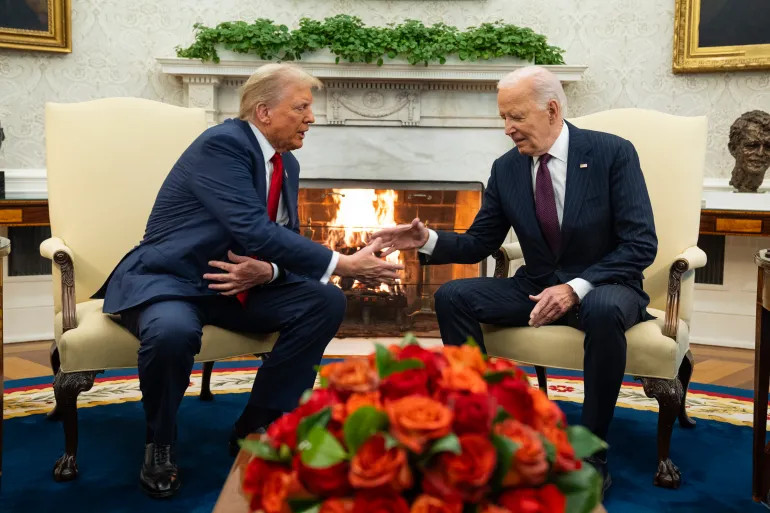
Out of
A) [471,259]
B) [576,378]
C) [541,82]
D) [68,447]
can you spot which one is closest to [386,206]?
[576,378]

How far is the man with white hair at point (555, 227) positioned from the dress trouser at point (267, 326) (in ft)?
1.18

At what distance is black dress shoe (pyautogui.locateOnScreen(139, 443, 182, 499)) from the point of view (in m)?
2.29

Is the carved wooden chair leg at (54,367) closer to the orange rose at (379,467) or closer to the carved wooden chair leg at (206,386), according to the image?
the carved wooden chair leg at (206,386)

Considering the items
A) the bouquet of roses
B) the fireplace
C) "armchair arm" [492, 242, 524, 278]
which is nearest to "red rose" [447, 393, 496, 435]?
the bouquet of roses

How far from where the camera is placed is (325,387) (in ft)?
3.70

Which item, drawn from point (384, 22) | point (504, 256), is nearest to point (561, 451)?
point (504, 256)

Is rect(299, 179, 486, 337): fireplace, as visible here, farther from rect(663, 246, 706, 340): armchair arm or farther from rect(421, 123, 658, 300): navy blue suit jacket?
rect(663, 246, 706, 340): armchair arm

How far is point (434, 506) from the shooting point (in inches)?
37.0

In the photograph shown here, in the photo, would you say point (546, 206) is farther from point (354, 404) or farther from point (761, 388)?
point (354, 404)

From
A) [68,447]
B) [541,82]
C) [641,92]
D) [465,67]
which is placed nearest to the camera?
[68,447]

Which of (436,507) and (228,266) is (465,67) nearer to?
(228,266)

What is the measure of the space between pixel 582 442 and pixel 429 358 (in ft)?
0.82

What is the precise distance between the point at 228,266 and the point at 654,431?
1720 mm

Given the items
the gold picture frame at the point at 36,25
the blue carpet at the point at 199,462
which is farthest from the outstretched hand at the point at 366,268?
the gold picture frame at the point at 36,25
